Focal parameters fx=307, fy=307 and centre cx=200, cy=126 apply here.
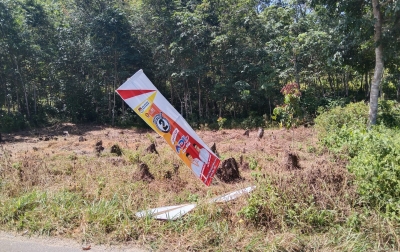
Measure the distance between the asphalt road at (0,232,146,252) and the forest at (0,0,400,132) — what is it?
1107 centimetres

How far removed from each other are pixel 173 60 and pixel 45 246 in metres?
12.4

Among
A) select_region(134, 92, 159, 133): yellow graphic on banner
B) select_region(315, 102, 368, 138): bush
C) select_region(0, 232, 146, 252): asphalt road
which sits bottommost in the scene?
select_region(0, 232, 146, 252): asphalt road

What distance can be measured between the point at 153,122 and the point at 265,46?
38.2 feet

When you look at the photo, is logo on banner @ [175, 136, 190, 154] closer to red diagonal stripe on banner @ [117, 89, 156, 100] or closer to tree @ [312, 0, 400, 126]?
red diagonal stripe on banner @ [117, 89, 156, 100]

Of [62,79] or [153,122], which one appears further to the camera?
[62,79]

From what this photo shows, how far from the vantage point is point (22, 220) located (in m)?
3.83

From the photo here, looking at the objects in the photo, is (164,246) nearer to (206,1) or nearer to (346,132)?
(346,132)

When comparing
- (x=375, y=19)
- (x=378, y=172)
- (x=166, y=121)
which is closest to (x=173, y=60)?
(x=375, y=19)

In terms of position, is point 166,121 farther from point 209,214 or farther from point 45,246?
point 45,246

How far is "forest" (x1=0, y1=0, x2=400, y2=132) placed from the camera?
556 inches

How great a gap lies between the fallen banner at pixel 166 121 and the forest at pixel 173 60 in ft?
30.1

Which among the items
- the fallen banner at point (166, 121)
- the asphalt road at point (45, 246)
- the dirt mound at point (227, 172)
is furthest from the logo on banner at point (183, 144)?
the asphalt road at point (45, 246)

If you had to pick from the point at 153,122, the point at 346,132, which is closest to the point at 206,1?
the point at 346,132

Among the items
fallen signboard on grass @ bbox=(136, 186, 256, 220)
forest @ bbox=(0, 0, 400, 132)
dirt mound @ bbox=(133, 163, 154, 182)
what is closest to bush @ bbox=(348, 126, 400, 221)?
fallen signboard on grass @ bbox=(136, 186, 256, 220)
